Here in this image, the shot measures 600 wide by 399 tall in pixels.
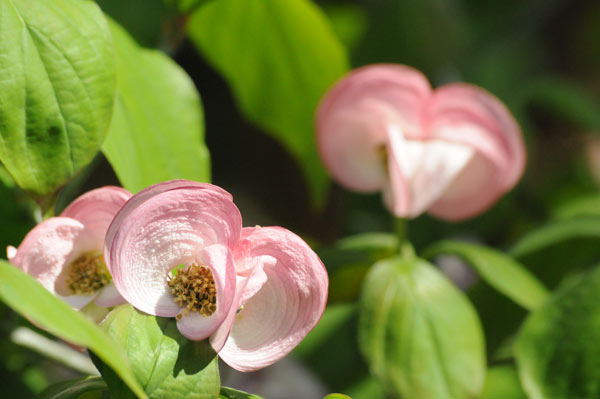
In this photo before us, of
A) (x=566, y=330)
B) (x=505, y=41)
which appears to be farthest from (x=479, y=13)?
(x=566, y=330)

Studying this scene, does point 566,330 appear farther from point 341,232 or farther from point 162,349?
point 341,232

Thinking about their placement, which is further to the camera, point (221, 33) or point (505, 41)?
point (505, 41)

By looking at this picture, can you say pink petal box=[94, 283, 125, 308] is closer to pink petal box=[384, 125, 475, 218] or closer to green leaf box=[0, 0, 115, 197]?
green leaf box=[0, 0, 115, 197]

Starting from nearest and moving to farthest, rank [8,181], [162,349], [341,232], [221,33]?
[162,349] → [8,181] → [221,33] → [341,232]

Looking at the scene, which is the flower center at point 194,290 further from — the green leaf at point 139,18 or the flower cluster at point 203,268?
the green leaf at point 139,18

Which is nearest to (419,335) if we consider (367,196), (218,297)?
(218,297)

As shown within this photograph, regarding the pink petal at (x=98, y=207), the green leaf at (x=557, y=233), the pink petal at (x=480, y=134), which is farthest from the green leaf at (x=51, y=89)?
the green leaf at (x=557, y=233)

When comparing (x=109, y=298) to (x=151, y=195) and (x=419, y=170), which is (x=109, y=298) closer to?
(x=151, y=195)
